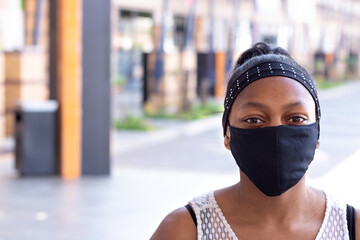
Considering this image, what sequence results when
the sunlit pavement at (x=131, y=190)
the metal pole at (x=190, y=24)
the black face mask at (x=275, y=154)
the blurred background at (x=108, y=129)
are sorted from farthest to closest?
the metal pole at (x=190, y=24) → the blurred background at (x=108, y=129) → the sunlit pavement at (x=131, y=190) → the black face mask at (x=275, y=154)

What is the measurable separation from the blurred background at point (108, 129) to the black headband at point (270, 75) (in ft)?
0.68

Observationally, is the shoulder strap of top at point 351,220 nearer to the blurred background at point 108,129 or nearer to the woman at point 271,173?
the woman at point 271,173

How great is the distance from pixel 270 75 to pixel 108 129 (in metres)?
7.63

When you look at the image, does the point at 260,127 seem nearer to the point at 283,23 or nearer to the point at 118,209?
the point at 118,209

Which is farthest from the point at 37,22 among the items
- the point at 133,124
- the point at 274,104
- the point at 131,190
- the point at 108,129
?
the point at 274,104

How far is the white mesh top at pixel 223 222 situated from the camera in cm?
167

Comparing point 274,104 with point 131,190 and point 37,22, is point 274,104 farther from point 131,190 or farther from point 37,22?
point 37,22

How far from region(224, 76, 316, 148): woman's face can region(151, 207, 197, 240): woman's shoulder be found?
0.90ft

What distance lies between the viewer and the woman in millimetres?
1661

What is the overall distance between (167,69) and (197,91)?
9.76ft

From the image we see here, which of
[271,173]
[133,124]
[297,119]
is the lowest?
[133,124]

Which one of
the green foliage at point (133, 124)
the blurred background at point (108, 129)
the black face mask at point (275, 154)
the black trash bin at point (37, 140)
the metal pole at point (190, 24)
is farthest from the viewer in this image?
the metal pole at point (190, 24)

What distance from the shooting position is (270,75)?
168 cm

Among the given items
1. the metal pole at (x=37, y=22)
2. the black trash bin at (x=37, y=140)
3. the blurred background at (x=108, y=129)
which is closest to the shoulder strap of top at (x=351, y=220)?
the blurred background at (x=108, y=129)
